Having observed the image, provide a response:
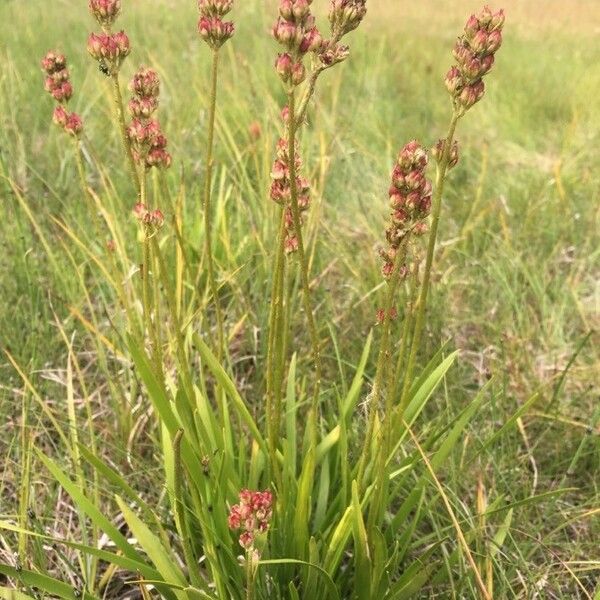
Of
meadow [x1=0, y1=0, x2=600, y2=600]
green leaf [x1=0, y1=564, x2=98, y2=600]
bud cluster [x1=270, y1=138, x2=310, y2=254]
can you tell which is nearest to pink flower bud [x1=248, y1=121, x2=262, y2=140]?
meadow [x1=0, y1=0, x2=600, y2=600]

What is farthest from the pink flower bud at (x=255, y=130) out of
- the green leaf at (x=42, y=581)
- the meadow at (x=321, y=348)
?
the green leaf at (x=42, y=581)

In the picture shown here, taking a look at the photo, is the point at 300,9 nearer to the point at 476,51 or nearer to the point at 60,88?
the point at 476,51

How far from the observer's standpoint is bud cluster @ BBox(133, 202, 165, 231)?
1.17m

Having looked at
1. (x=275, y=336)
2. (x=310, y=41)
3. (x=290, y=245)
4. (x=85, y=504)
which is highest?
(x=310, y=41)

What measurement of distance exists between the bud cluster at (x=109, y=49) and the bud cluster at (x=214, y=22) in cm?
13

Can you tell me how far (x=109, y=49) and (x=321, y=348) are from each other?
4.07 feet

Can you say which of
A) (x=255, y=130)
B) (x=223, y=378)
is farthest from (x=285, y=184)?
(x=255, y=130)

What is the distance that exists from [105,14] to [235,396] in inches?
29.8

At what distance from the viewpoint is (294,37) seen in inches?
36.6

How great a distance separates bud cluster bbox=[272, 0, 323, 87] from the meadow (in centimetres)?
47

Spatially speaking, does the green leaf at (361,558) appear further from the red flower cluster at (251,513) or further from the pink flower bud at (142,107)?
the pink flower bud at (142,107)

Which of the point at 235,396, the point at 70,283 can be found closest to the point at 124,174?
the point at 70,283

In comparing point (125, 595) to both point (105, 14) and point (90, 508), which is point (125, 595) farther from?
point (105, 14)

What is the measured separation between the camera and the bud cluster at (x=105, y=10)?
3.62 ft
